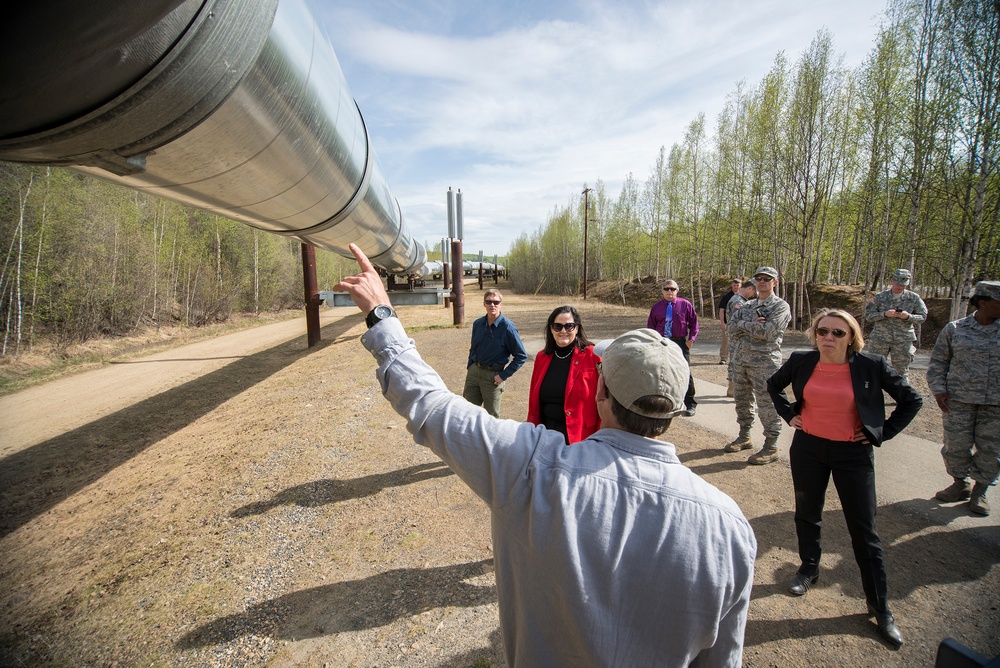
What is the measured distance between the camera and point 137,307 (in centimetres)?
1466

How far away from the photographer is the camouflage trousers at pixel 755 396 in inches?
154

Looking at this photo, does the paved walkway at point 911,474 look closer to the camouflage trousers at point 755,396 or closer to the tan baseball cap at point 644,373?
the camouflage trousers at point 755,396

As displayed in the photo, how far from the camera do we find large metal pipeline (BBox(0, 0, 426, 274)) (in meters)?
0.99

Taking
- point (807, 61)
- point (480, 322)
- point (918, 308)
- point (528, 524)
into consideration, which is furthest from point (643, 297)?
point (528, 524)

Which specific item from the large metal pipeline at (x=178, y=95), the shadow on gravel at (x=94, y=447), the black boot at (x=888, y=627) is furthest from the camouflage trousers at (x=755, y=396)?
the shadow on gravel at (x=94, y=447)

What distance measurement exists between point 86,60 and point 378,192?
3.13m

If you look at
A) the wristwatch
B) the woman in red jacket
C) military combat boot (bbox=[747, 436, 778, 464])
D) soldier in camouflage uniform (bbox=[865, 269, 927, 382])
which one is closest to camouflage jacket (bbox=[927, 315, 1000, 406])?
military combat boot (bbox=[747, 436, 778, 464])

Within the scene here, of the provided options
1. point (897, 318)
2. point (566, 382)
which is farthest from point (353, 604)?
point (897, 318)

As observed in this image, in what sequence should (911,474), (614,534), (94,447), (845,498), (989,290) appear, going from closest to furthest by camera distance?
(614,534)
(845,498)
(989,290)
(911,474)
(94,447)

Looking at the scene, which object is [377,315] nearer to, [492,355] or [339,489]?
[492,355]

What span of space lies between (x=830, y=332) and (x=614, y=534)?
7.66ft

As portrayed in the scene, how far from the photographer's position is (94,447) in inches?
205

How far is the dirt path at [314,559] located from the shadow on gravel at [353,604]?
0.03 feet

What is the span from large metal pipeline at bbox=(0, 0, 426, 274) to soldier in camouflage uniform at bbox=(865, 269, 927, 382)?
236 inches
